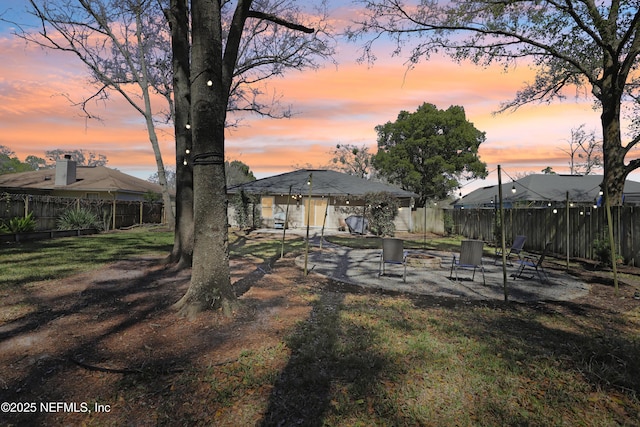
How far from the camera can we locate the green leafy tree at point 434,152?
3195cm

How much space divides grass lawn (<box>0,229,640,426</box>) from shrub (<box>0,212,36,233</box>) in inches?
519

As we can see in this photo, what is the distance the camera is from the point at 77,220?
1606 centimetres

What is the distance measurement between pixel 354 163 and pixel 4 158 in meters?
49.4

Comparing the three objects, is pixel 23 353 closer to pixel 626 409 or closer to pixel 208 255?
pixel 208 255

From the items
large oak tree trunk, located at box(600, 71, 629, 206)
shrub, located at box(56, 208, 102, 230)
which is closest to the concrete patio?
large oak tree trunk, located at box(600, 71, 629, 206)

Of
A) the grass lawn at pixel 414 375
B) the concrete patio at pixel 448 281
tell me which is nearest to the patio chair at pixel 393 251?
the concrete patio at pixel 448 281

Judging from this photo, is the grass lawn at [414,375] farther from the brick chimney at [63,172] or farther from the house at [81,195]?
the brick chimney at [63,172]

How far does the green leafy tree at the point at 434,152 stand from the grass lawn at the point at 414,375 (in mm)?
28198

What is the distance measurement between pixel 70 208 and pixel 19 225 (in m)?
3.95

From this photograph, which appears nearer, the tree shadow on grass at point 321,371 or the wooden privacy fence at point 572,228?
the tree shadow on grass at point 321,371

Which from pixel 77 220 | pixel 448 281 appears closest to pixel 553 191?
pixel 448 281

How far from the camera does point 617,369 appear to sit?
3289mm

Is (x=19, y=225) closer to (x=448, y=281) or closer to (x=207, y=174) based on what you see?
(x=207, y=174)

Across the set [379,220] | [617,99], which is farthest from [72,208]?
[617,99]
